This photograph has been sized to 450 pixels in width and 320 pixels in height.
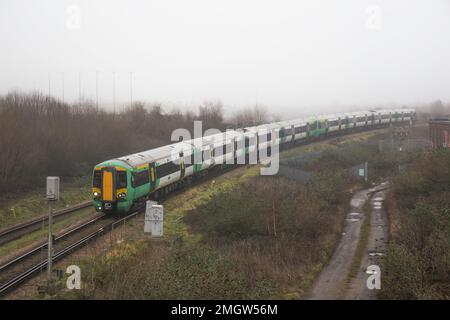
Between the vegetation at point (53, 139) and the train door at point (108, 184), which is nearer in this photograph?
the train door at point (108, 184)

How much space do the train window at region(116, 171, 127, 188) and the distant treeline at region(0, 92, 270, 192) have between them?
11.2 metres

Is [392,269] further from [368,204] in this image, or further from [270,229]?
[368,204]

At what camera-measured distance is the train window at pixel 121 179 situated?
842 inches

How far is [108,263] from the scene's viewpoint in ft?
49.0

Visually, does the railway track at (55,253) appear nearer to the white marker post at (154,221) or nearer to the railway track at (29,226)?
the white marker post at (154,221)

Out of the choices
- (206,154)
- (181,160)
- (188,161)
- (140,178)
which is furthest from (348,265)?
(206,154)

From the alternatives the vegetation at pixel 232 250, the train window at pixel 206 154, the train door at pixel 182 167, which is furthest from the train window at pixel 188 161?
the train window at pixel 206 154

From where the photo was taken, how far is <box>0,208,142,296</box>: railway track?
49.5ft

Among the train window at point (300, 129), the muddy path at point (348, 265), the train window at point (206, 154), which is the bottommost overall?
the muddy path at point (348, 265)

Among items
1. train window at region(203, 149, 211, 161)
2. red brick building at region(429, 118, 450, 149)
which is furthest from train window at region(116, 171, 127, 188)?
red brick building at region(429, 118, 450, 149)

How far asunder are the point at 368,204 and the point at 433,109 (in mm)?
84341

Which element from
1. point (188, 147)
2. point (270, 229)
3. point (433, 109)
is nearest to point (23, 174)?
point (188, 147)

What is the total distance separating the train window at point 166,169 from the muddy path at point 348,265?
977 centimetres

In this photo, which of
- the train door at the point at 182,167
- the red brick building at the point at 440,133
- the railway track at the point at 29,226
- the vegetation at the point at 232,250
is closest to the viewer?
the vegetation at the point at 232,250
